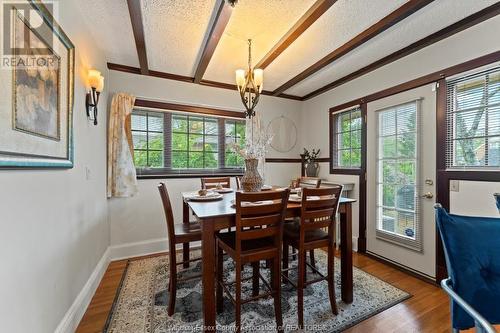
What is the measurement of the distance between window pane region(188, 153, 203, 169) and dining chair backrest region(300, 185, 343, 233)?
83.5 inches

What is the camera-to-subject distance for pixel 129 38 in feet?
7.66

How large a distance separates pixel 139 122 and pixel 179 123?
537 mm

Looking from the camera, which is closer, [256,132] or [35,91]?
[35,91]

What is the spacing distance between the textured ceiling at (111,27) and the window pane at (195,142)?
1.22 m

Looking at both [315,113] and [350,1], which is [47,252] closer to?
[350,1]

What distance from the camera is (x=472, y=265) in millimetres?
987

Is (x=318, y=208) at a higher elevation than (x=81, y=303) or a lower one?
higher

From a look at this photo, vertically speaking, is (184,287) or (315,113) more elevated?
(315,113)

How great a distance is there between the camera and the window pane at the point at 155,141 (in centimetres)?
318

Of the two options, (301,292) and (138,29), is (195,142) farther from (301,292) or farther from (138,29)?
(301,292)

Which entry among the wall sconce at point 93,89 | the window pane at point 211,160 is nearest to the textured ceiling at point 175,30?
the wall sconce at point 93,89

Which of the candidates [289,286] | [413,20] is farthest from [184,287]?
[413,20]

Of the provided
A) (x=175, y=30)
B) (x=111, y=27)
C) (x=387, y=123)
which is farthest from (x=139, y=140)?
(x=387, y=123)

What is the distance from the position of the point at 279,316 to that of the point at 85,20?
2.93 m
